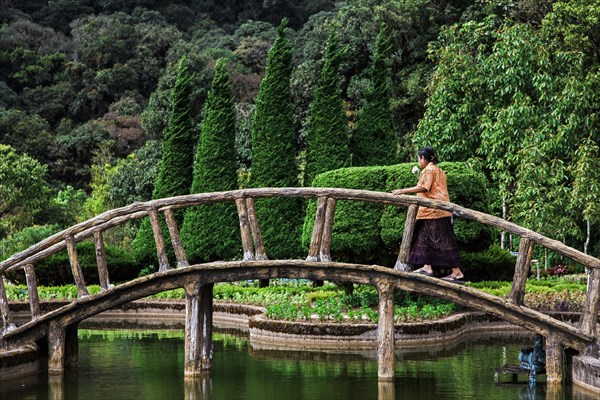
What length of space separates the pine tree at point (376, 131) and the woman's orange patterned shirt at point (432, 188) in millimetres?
14258

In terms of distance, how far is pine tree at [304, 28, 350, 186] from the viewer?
28.0m

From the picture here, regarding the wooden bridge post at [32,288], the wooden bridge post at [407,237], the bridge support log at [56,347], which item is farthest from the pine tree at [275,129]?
the wooden bridge post at [407,237]

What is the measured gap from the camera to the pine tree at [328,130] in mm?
28031

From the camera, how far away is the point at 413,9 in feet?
118

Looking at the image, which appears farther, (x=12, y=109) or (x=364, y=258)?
(x=12, y=109)

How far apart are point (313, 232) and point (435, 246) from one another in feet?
5.24

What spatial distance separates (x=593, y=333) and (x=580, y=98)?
1432 centimetres

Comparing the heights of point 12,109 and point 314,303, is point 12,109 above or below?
above

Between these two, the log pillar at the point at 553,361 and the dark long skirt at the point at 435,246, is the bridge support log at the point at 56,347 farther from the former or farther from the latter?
the log pillar at the point at 553,361

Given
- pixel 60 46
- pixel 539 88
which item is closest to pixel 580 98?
pixel 539 88

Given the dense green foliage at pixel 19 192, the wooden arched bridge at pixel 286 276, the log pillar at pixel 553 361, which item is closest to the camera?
the wooden arched bridge at pixel 286 276

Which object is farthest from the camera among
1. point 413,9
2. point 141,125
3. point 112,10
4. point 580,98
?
point 112,10

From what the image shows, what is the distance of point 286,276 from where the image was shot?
14.5 metres

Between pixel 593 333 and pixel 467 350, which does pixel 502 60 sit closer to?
pixel 467 350
